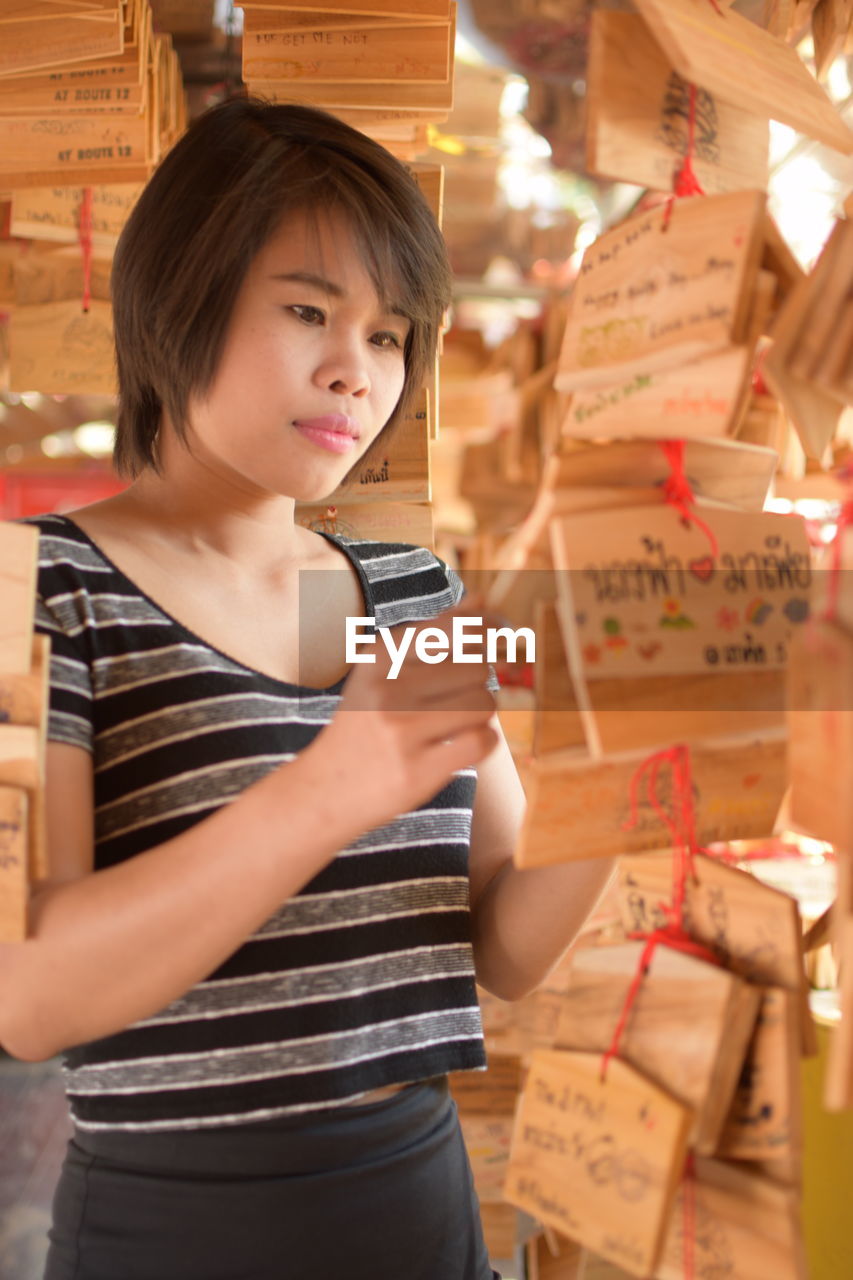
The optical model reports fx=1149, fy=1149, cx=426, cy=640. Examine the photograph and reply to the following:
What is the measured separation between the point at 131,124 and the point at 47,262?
1.35 ft

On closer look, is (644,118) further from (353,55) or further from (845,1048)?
(353,55)

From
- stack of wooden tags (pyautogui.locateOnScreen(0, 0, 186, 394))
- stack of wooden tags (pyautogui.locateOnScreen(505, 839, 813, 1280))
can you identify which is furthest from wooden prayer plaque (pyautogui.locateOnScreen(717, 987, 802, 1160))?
stack of wooden tags (pyautogui.locateOnScreen(0, 0, 186, 394))

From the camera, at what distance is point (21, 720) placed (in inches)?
29.0

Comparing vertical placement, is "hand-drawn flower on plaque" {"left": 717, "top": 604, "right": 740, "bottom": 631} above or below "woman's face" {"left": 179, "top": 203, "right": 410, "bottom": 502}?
below

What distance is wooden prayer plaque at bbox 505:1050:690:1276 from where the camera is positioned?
0.64m

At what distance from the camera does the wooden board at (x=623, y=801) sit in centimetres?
69

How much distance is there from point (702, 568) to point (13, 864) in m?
0.47

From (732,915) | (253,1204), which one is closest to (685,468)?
(732,915)

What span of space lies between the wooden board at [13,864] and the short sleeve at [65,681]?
0.12 m

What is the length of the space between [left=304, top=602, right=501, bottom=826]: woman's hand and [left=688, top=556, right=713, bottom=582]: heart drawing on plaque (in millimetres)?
129

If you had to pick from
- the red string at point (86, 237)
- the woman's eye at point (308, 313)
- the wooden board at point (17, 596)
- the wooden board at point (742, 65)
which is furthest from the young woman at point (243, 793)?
the red string at point (86, 237)

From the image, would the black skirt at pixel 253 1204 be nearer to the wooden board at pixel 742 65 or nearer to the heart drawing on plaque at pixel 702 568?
the heart drawing on plaque at pixel 702 568

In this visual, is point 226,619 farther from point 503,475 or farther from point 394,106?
point 503,475

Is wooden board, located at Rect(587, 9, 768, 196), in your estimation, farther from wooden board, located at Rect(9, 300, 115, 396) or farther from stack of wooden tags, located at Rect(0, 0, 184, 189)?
wooden board, located at Rect(9, 300, 115, 396)
